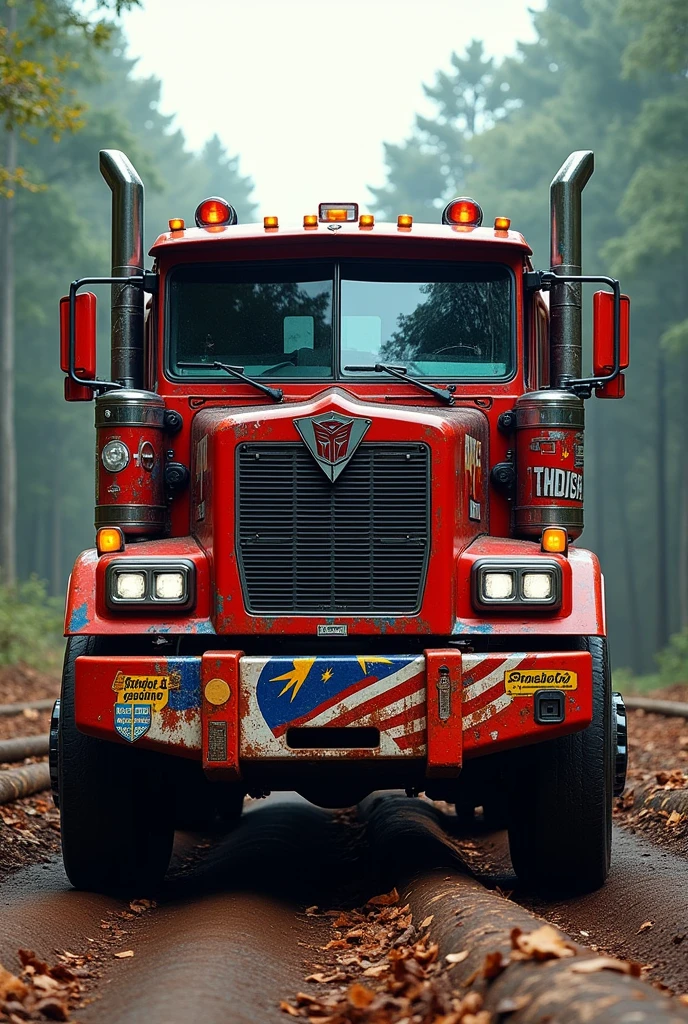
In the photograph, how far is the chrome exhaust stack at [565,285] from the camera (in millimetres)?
8133

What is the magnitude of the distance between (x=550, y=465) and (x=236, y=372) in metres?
1.74

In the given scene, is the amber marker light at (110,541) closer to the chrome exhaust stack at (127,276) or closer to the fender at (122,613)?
the fender at (122,613)

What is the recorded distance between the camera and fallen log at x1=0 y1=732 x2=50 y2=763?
11.6 meters

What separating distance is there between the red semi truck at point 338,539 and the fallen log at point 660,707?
10464mm

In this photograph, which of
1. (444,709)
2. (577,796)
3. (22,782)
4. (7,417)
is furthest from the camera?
(7,417)

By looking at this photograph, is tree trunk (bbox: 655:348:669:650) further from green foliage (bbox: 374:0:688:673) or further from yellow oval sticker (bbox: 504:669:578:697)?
yellow oval sticker (bbox: 504:669:578:697)

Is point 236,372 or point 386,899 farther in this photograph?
point 236,372

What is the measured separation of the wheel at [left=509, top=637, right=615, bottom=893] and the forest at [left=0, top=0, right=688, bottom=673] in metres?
11.5

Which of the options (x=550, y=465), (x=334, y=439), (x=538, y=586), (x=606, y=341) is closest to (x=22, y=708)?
(x=550, y=465)

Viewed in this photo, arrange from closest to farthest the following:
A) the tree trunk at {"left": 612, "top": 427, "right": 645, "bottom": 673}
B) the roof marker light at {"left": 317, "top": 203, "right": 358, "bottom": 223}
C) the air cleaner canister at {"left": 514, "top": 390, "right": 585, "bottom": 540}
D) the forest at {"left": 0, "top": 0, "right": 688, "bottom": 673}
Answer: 1. the air cleaner canister at {"left": 514, "top": 390, "right": 585, "bottom": 540}
2. the roof marker light at {"left": 317, "top": 203, "right": 358, "bottom": 223}
3. the forest at {"left": 0, "top": 0, "right": 688, "bottom": 673}
4. the tree trunk at {"left": 612, "top": 427, "right": 645, "bottom": 673}

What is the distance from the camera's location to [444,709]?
6492mm

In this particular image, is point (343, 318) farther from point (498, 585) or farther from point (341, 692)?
point (341, 692)

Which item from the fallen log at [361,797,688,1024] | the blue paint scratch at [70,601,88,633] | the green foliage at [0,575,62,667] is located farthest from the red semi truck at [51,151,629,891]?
the green foliage at [0,575,62,667]

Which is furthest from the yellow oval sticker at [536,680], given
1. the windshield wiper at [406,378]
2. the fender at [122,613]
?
the windshield wiper at [406,378]
